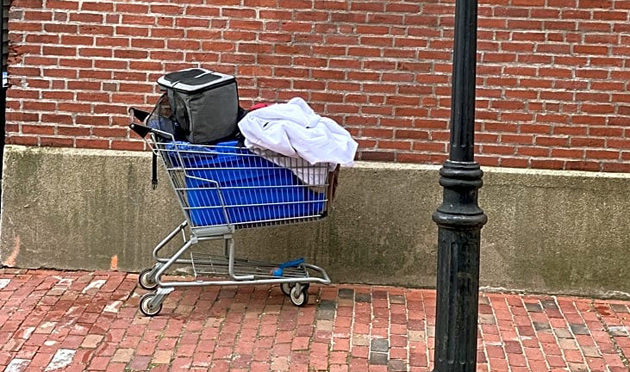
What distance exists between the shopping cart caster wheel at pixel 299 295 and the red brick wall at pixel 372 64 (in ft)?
3.50

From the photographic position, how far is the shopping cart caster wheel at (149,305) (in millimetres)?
5383

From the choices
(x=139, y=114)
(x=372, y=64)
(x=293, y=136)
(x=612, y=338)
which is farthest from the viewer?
(x=372, y=64)

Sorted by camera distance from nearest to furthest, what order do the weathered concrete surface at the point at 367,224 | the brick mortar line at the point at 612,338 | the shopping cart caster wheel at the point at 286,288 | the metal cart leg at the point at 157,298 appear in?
the brick mortar line at the point at 612,338 < the metal cart leg at the point at 157,298 < the shopping cart caster wheel at the point at 286,288 < the weathered concrete surface at the point at 367,224

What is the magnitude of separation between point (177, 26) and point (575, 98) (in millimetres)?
2782

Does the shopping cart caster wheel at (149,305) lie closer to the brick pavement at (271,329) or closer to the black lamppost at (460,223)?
the brick pavement at (271,329)

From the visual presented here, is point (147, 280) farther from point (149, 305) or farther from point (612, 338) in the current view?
point (612, 338)

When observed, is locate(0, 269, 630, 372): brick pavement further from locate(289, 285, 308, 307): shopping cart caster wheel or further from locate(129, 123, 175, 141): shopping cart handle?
locate(129, 123, 175, 141): shopping cart handle

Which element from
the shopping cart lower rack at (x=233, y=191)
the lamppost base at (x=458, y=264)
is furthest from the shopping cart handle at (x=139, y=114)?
the lamppost base at (x=458, y=264)

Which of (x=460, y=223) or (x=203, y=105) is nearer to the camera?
(x=460, y=223)

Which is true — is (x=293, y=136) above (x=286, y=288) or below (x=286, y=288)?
above

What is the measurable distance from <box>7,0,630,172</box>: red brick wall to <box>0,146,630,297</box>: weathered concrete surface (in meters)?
0.19

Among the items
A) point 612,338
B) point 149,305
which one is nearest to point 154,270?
point 149,305

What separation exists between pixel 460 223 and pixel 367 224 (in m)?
2.27

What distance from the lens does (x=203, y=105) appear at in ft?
17.1
